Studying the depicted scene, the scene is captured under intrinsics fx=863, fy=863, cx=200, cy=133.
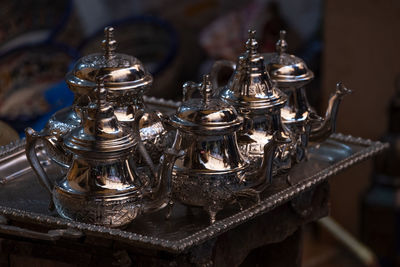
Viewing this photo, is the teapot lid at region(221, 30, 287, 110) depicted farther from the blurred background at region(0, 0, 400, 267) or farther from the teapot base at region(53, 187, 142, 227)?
the blurred background at region(0, 0, 400, 267)

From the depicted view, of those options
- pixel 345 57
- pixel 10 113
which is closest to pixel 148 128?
pixel 10 113

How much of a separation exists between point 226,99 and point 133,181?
1.01ft

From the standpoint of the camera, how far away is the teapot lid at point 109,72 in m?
1.54

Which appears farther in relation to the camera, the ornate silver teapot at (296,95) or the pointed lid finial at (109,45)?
the ornate silver teapot at (296,95)

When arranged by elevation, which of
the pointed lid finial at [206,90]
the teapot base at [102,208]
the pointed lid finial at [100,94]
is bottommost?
the teapot base at [102,208]

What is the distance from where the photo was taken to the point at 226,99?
64.3 inches

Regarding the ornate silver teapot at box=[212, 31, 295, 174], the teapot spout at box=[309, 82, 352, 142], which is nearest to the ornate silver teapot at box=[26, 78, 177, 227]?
the ornate silver teapot at box=[212, 31, 295, 174]

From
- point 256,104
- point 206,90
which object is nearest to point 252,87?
point 256,104

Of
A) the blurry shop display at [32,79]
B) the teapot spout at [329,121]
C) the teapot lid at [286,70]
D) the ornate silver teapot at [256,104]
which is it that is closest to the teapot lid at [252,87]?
the ornate silver teapot at [256,104]

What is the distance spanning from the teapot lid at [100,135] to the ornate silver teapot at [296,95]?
443mm

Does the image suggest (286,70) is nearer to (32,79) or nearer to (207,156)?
(207,156)

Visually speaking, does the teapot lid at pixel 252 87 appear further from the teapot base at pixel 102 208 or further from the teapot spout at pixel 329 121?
the teapot base at pixel 102 208

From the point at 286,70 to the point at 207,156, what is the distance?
14.7 inches

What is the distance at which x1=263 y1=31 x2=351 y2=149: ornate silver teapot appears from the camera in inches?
68.2
